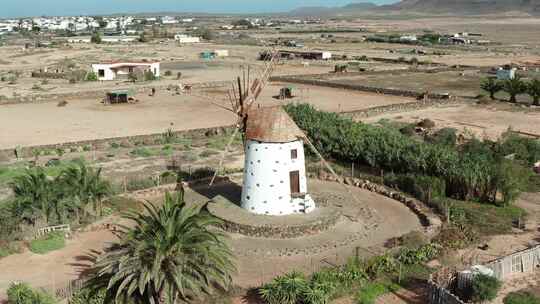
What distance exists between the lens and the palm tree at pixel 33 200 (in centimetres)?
2170

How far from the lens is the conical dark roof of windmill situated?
863 inches

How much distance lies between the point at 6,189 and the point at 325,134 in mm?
16579

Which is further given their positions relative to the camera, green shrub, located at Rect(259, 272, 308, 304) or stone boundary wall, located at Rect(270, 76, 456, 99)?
stone boundary wall, located at Rect(270, 76, 456, 99)

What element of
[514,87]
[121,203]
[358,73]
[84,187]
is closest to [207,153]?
[121,203]

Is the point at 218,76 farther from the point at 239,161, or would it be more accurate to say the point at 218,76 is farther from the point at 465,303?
the point at 465,303

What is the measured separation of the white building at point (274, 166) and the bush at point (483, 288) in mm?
7776

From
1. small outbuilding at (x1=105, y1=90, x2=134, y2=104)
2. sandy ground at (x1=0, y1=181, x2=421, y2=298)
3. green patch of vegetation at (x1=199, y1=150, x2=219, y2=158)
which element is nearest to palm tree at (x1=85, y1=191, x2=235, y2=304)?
sandy ground at (x1=0, y1=181, x2=421, y2=298)

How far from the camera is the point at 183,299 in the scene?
1608 centimetres

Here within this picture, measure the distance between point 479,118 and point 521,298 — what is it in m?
33.5

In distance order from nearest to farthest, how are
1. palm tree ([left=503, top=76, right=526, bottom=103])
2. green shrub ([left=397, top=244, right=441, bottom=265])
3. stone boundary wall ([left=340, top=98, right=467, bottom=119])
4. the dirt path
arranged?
the dirt path
green shrub ([left=397, top=244, right=441, bottom=265])
stone boundary wall ([left=340, top=98, right=467, bottom=119])
palm tree ([left=503, top=76, right=526, bottom=103])

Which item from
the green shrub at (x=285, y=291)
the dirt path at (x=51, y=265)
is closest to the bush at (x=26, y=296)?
the dirt path at (x=51, y=265)

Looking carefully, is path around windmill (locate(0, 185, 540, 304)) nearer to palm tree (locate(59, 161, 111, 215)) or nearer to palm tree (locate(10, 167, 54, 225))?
palm tree (locate(59, 161, 111, 215))

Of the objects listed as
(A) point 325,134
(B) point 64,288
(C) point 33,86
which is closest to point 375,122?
(A) point 325,134

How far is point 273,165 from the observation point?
72.1 feet
